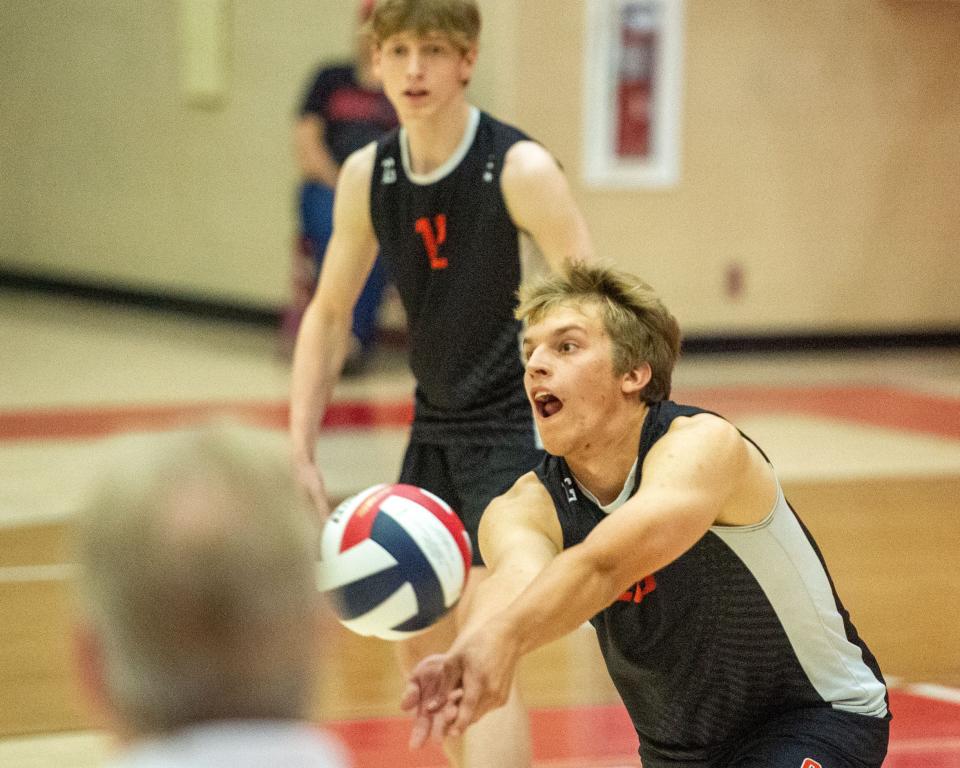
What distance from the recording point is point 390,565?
2705mm

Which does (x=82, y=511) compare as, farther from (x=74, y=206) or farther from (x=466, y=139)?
(x=74, y=206)

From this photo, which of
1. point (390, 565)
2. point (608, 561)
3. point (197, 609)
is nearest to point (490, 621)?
point (608, 561)

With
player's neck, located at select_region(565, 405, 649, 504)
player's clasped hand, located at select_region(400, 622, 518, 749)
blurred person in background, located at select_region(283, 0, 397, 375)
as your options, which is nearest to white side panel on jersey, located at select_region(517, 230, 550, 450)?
player's neck, located at select_region(565, 405, 649, 504)

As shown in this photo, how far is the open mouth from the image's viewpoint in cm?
285

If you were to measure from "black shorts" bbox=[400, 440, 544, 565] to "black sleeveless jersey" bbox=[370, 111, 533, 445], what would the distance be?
29mm

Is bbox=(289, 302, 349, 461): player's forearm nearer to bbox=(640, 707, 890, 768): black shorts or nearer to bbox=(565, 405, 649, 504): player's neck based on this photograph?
bbox=(565, 405, 649, 504): player's neck

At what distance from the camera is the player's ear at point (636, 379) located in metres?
2.84

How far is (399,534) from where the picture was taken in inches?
108

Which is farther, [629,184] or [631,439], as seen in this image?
[629,184]

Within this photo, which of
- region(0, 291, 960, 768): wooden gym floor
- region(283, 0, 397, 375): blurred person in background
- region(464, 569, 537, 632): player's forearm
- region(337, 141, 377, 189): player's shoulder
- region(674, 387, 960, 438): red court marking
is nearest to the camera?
region(464, 569, 537, 632): player's forearm

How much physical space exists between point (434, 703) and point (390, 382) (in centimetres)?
781

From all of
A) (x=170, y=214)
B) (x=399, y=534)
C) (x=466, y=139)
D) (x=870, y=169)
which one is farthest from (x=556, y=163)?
(x=170, y=214)

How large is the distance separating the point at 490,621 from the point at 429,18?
177 cm

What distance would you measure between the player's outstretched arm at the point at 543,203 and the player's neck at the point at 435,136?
5.9 inches
